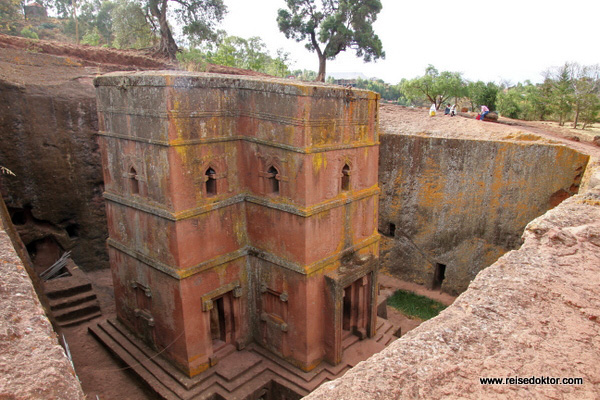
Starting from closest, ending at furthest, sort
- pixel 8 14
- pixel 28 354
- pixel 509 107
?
pixel 28 354 → pixel 8 14 → pixel 509 107

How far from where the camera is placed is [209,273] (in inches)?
299

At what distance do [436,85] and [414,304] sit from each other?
14.3 metres

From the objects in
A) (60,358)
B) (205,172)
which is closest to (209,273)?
(205,172)

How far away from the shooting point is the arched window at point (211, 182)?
7422 millimetres

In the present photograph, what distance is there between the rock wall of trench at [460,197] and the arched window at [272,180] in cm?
657

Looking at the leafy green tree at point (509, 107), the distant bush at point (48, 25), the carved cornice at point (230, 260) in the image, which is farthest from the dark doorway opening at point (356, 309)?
the distant bush at point (48, 25)

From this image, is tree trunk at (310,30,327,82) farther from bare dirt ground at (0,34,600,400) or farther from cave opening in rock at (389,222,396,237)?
cave opening in rock at (389,222,396,237)

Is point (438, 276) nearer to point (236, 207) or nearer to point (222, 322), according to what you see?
point (222, 322)

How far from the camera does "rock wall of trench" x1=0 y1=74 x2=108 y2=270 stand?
449 inches

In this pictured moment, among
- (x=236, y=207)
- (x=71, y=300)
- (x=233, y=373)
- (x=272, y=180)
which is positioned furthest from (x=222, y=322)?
(x=71, y=300)

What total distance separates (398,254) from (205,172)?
8.39 metres

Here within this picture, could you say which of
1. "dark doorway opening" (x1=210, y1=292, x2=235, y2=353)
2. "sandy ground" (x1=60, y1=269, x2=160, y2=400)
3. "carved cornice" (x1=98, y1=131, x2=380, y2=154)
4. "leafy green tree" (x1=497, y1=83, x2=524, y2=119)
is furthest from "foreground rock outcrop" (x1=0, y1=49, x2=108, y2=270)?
"leafy green tree" (x1=497, y1=83, x2=524, y2=119)

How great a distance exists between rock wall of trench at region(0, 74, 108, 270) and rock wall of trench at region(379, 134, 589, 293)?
9.36m

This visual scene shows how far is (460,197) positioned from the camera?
12.1 m
